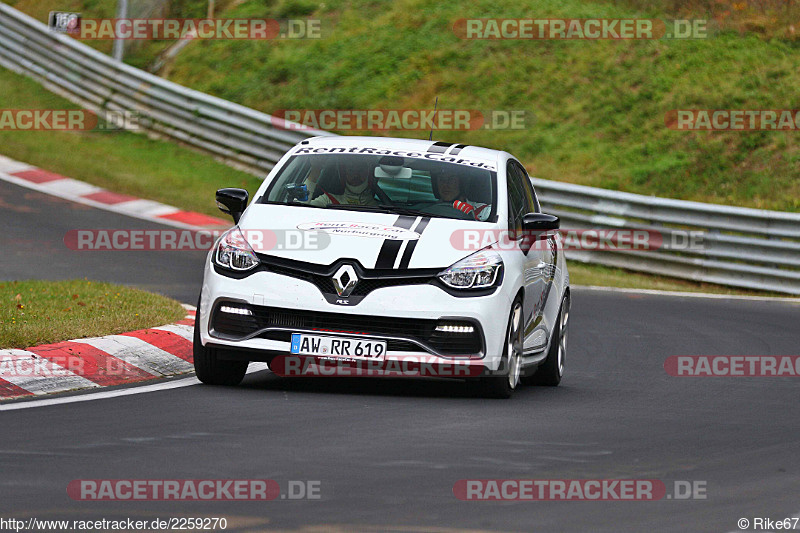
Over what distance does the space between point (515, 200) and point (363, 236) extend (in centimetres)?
165

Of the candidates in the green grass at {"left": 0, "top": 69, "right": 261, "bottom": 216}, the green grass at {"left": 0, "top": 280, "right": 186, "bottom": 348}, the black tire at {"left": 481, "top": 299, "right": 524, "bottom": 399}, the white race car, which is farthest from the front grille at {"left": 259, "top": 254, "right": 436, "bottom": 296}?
the green grass at {"left": 0, "top": 69, "right": 261, "bottom": 216}

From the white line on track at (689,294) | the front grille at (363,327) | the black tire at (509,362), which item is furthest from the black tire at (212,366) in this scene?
the white line on track at (689,294)

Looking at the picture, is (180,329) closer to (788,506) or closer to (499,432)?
(499,432)

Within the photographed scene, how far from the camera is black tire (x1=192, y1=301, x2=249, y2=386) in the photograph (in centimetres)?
861

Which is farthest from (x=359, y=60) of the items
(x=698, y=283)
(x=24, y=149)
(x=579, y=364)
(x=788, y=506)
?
(x=788, y=506)

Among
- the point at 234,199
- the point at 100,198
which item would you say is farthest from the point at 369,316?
the point at 100,198

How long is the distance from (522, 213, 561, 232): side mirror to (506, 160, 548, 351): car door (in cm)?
8

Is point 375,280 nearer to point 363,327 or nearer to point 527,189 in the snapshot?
point 363,327

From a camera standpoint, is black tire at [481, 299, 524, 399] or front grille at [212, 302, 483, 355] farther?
black tire at [481, 299, 524, 399]

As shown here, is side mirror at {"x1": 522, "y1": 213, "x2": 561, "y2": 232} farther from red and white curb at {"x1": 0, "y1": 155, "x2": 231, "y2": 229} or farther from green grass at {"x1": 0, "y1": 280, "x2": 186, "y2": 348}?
red and white curb at {"x1": 0, "y1": 155, "x2": 231, "y2": 229}

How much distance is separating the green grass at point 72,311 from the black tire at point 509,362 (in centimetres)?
263

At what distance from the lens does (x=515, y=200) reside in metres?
9.77

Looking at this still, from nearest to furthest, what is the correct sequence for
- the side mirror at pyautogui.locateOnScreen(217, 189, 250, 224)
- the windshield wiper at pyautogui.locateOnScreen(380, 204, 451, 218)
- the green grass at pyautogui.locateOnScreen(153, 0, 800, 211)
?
the windshield wiper at pyautogui.locateOnScreen(380, 204, 451, 218) < the side mirror at pyautogui.locateOnScreen(217, 189, 250, 224) < the green grass at pyautogui.locateOnScreen(153, 0, 800, 211)

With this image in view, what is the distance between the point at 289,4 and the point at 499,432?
77.4 ft
